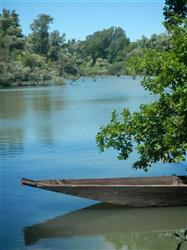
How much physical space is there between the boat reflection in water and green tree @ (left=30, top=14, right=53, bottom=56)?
89.1 meters

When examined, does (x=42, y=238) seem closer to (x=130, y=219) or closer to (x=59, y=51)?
(x=130, y=219)

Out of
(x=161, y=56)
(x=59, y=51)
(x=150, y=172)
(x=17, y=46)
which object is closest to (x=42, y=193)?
(x=150, y=172)

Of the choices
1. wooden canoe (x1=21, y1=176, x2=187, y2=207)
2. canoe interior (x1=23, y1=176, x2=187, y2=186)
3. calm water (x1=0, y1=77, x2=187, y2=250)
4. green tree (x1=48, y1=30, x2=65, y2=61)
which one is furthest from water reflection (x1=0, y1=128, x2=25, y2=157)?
green tree (x1=48, y1=30, x2=65, y2=61)

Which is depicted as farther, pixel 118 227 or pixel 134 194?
pixel 134 194

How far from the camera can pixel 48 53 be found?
97.3m

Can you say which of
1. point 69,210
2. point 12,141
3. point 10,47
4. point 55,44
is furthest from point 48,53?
point 69,210

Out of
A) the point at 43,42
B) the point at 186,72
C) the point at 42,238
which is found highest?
the point at 43,42

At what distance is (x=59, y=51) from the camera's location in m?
98.9

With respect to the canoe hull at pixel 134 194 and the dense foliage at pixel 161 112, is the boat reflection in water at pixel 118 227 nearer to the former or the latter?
the canoe hull at pixel 134 194

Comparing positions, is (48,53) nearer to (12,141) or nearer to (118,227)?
(12,141)

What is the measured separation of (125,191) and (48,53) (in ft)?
288

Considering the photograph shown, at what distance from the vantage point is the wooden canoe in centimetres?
1091

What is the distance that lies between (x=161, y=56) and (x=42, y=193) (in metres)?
4.73

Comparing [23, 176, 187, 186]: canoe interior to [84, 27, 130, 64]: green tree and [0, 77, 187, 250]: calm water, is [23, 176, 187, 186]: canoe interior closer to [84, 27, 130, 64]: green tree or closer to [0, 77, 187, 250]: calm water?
[0, 77, 187, 250]: calm water
